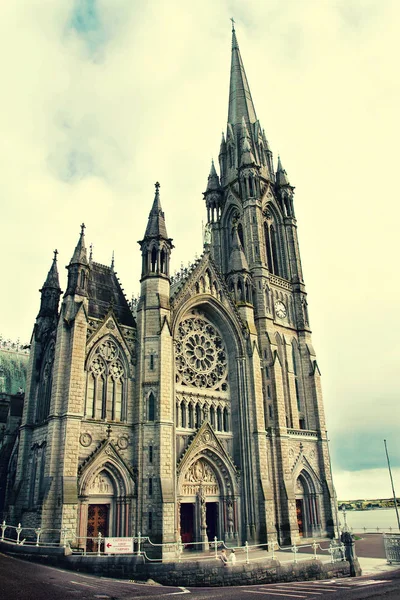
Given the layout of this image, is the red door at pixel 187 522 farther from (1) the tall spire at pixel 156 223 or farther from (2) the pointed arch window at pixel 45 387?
(1) the tall spire at pixel 156 223

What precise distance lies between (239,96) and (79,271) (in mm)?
35465

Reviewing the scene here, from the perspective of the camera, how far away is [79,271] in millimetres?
31922

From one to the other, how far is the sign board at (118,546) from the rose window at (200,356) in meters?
13.6

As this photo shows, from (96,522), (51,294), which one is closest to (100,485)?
(96,522)

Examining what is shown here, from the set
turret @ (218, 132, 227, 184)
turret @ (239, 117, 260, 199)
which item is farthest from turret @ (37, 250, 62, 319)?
turret @ (218, 132, 227, 184)

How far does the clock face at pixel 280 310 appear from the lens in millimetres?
44050

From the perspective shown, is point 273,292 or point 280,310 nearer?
point 280,310

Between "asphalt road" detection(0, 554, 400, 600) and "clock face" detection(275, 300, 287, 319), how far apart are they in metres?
25.2

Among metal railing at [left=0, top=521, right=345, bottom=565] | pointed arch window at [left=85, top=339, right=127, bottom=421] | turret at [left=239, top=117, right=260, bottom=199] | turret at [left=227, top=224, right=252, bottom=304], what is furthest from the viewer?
turret at [left=239, top=117, right=260, bottom=199]

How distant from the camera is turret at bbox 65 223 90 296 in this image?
31.1 meters

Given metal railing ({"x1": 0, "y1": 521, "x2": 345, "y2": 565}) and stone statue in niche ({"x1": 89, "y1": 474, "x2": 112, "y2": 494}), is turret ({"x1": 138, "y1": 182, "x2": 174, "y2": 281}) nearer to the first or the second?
stone statue in niche ({"x1": 89, "y1": 474, "x2": 112, "y2": 494})

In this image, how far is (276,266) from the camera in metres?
47.7

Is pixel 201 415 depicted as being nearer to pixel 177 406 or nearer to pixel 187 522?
pixel 177 406

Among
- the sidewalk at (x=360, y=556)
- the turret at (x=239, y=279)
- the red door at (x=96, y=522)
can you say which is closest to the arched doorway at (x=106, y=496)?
the red door at (x=96, y=522)
